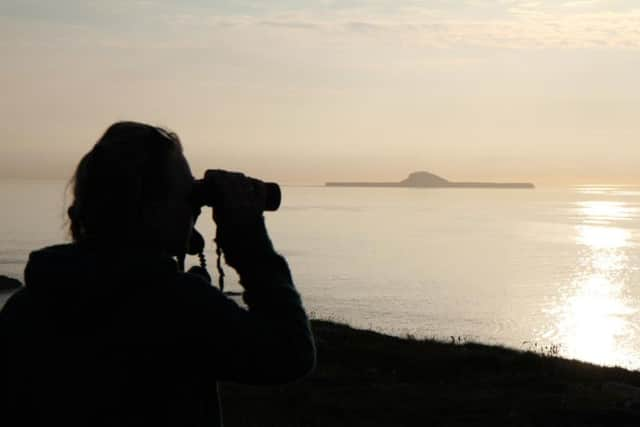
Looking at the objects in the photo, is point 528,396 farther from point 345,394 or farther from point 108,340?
point 108,340

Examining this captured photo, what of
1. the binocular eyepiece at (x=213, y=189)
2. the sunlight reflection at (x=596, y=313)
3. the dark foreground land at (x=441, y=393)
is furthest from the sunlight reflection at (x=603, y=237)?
the binocular eyepiece at (x=213, y=189)

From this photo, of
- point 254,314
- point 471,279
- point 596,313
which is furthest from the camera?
point 471,279

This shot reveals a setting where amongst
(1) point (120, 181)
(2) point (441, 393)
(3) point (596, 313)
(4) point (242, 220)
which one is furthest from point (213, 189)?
(3) point (596, 313)

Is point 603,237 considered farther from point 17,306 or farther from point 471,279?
point 17,306

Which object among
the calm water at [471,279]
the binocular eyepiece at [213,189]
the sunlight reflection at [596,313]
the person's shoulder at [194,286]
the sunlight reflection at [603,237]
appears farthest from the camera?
the sunlight reflection at [603,237]

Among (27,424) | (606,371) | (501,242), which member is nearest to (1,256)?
(501,242)

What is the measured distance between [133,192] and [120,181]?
1.9 inches

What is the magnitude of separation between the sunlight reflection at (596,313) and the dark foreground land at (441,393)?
22.9m

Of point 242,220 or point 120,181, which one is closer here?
point 120,181

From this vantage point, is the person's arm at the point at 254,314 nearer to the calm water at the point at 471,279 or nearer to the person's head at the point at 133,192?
the person's head at the point at 133,192

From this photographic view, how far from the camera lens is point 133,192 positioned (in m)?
2.50

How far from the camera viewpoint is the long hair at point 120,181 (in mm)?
2492

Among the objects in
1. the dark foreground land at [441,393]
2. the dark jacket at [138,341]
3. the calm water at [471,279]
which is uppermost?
the dark jacket at [138,341]

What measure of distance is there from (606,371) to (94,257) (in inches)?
664
